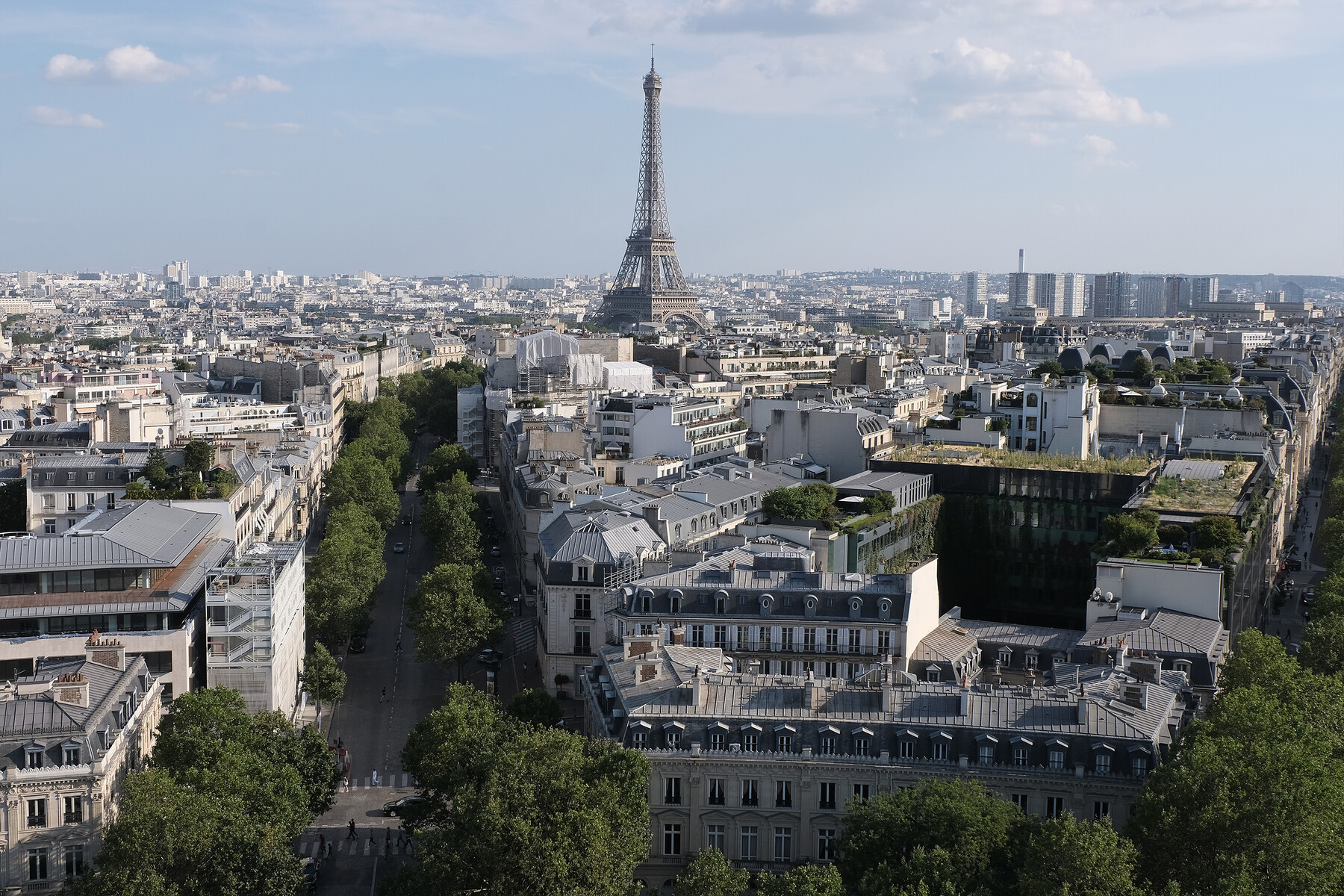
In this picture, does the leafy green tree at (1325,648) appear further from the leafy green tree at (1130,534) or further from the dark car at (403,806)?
the dark car at (403,806)

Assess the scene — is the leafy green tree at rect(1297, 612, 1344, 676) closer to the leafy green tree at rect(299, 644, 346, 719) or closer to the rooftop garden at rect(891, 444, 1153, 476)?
the rooftop garden at rect(891, 444, 1153, 476)

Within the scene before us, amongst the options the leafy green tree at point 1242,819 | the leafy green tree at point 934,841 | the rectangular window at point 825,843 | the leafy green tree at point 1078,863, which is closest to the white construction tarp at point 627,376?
the rectangular window at point 825,843

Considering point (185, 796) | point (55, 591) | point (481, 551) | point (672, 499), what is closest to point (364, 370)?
point (481, 551)

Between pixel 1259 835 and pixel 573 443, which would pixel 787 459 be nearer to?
pixel 573 443

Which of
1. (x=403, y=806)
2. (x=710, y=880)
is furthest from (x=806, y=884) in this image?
(x=403, y=806)

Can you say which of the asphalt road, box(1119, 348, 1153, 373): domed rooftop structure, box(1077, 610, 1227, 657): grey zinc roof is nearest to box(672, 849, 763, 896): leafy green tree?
the asphalt road

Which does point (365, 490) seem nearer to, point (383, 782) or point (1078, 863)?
point (383, 782)
